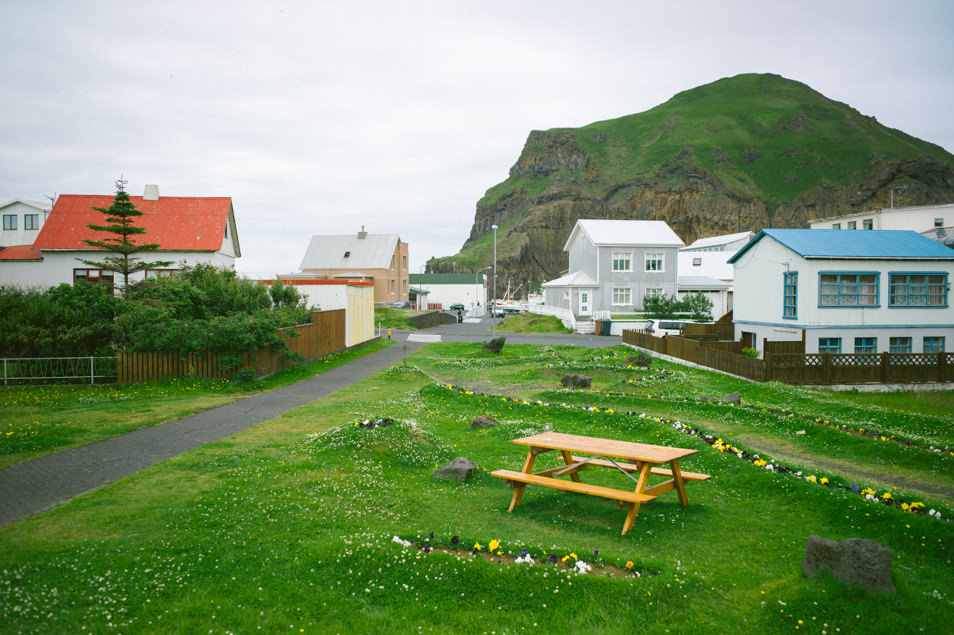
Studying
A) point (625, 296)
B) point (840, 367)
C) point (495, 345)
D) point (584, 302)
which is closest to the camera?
point (840, 367)

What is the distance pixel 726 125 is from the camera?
191 metres

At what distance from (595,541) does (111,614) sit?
5065 mm

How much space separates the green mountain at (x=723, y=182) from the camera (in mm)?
145750

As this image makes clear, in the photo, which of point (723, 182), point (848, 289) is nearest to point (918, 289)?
point (848, 289)

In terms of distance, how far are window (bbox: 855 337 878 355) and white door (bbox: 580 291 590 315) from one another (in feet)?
96.2

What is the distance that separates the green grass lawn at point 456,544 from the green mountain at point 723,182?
13481 cm

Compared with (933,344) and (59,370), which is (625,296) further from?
(59,370)

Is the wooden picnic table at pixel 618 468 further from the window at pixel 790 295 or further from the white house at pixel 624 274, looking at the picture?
the white house at pixel 624 274

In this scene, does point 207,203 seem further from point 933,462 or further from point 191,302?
point 933,462

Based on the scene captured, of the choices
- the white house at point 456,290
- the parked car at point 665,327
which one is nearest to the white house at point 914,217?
the parked car at point 665,327

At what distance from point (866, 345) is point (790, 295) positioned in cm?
389

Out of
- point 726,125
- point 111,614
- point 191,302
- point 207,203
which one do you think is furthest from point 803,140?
point 111,614

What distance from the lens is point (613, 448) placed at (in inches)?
317

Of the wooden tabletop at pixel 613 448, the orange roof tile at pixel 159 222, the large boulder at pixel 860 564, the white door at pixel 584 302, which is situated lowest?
the large boulder at pixel 860 564
